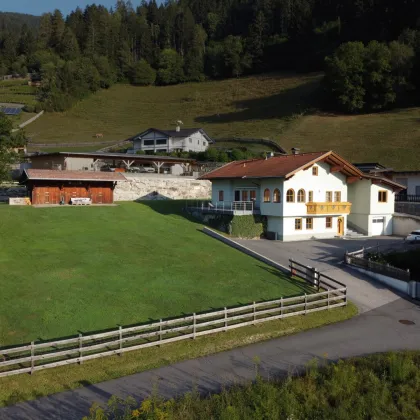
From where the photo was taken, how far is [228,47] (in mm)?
140375

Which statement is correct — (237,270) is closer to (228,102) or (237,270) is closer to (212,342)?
(212,342)

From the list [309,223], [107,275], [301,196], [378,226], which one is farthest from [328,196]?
[107,275]

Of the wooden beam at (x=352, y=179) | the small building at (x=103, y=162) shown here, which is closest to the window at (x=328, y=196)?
the wooden beam at (x=352, y=179)

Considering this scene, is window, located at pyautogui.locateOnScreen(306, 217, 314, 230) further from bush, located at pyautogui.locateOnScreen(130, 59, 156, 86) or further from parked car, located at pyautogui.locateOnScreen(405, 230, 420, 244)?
bush, located at pyautogui.locateOnScreen(130, 59, 156, 86)

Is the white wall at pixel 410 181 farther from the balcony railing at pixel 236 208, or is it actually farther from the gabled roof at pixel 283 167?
the balcony railing at pixel 236 208

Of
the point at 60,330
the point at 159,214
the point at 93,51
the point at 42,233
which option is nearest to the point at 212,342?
the point at 60,330

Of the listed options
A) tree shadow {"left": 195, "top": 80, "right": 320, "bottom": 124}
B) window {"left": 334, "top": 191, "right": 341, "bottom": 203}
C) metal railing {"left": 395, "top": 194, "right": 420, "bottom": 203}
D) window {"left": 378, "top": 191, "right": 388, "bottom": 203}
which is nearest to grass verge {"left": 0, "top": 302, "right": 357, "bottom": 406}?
window {"left": 334, "top": 191, "right": 341, "bottom": 203}

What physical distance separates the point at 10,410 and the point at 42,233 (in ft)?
57.6

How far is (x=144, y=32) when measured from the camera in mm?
168500

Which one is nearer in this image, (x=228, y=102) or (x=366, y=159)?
(x=366, y=159)

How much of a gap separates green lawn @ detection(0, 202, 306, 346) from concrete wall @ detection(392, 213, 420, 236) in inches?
735

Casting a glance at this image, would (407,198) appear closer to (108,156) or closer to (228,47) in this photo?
(108,156)

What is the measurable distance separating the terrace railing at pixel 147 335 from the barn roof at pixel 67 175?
24.5 m

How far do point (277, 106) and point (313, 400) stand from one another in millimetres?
99405
